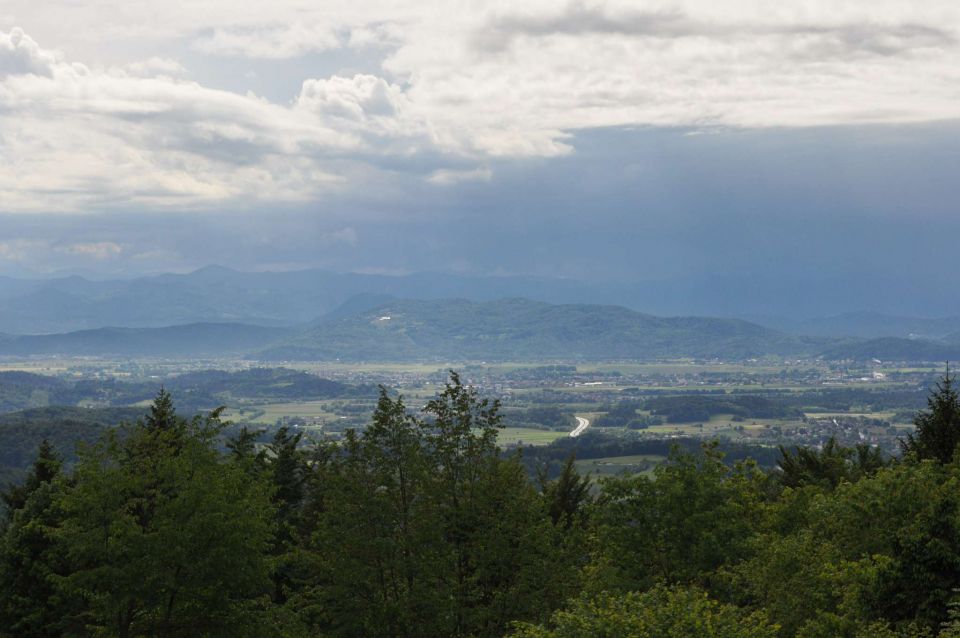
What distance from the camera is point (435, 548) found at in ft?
115

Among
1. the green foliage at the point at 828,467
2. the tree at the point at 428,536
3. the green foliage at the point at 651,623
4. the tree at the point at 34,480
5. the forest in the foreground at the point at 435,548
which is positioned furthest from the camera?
the green foliage at the point at 828,467

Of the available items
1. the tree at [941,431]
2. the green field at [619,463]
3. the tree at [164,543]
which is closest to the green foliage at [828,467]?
the tree at [941,431]

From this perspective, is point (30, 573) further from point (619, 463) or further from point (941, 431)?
point (619, 463)

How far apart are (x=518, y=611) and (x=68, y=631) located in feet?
53.5

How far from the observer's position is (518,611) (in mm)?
34938

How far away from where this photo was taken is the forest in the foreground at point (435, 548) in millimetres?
29953

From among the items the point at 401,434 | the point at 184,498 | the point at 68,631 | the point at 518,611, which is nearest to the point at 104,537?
the point at 184,498

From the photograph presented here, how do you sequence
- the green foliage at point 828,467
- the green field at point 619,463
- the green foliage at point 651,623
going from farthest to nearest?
the green field at point 619,463 < the green foliage at point 828,467 < the green foliage at point 651,623

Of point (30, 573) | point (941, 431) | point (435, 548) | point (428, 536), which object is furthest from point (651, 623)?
point (941, 431)

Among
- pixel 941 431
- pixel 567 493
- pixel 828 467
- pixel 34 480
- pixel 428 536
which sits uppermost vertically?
pixel 941 431

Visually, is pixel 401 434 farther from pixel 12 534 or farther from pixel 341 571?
pixel 12 534

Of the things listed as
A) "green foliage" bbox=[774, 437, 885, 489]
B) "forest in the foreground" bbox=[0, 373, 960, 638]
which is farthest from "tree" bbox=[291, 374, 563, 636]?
"green foliage" bbox=[774, 437, 885, 489]

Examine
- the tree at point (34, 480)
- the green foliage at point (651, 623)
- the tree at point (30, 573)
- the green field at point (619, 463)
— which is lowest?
the green field at point (619, 463)

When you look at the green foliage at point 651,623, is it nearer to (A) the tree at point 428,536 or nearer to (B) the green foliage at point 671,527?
(A) the tree at point 428,536
